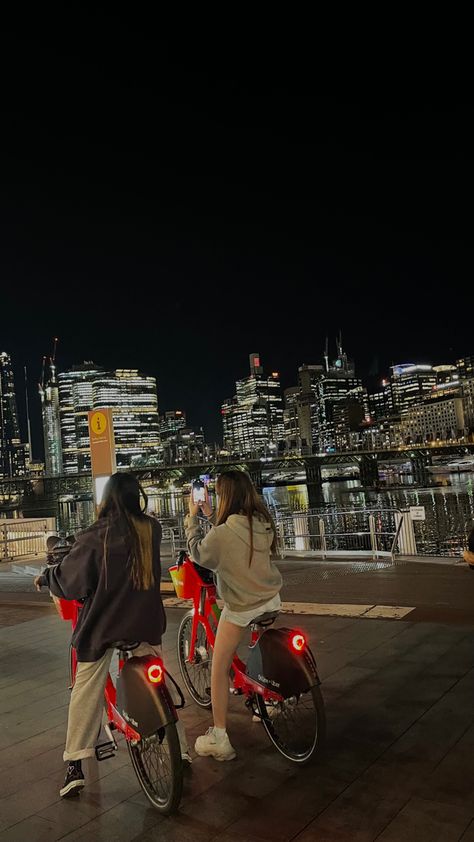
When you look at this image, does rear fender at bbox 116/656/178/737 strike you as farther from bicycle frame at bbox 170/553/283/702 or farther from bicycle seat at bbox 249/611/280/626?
bicycle frame at bbox 170/553/283/702

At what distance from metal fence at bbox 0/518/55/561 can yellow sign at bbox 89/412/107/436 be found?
4.67m

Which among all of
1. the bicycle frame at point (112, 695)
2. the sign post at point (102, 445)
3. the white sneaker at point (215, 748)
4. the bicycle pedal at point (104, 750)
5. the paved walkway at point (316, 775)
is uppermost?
the sign post at point (102, 445)

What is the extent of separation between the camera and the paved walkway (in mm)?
3139

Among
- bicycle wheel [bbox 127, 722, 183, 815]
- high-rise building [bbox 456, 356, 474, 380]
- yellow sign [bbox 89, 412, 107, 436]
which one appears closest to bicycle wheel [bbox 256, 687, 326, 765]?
bicycle wheel [bbox 127, 722, 183, 815]

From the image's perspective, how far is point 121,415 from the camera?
167125 mm

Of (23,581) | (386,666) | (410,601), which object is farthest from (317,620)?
(23,581)

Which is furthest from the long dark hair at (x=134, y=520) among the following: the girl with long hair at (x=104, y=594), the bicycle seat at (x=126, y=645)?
the bicycle seat at (x=126, y=645)

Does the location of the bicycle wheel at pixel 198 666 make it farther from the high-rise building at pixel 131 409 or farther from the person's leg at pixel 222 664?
the high-rise building at pixel 131 409

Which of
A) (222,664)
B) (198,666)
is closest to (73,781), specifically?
(222,664)

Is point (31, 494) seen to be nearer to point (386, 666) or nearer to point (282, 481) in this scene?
point (282, 481)

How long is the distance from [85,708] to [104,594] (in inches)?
25.5

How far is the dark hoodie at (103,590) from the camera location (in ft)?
11.3

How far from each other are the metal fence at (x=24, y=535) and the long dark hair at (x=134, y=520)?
13.4 m

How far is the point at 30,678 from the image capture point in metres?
5.93
